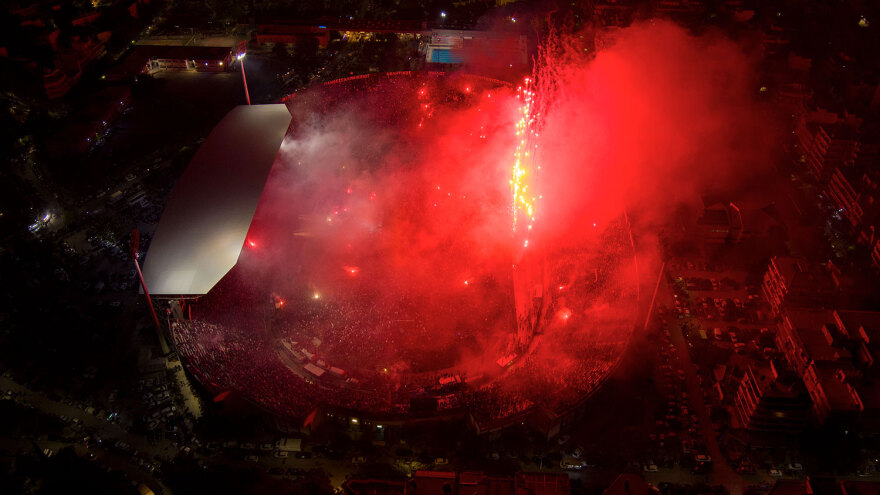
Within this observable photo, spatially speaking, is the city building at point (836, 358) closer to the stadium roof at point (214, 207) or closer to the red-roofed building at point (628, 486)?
the red-roofed building at point (628, 486)

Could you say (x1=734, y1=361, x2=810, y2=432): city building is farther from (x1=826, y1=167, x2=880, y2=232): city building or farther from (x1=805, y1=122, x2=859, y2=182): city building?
(x1=805, y1=122, x2=859, y2=182): city building

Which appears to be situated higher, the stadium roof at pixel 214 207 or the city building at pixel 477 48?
the city building at pixel 477 48

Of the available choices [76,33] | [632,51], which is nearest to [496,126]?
[632,51]

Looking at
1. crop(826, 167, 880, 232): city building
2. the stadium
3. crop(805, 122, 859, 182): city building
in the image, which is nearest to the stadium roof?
the stadium

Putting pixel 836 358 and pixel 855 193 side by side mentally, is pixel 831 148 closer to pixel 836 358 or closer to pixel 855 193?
pixel 855 193

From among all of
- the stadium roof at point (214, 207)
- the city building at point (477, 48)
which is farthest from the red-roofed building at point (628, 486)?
the city building at point (477, 48)
